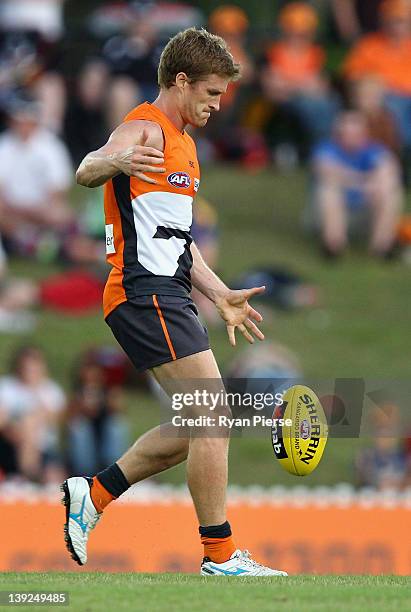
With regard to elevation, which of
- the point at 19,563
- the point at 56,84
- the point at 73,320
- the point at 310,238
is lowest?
the point at 19,563

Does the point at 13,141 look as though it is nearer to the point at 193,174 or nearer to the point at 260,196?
the point at 260,196

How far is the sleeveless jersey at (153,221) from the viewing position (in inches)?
250

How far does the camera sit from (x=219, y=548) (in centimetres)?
648

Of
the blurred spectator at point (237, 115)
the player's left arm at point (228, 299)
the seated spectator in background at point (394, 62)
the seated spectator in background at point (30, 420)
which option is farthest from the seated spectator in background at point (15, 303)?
the player's left arm at point (228, 299)

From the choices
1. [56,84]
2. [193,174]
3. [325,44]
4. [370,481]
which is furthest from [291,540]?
[325,44]

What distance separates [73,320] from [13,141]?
6.32 ft

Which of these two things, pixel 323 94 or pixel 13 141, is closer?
pixel 13 141

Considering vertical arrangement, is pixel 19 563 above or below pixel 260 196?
below

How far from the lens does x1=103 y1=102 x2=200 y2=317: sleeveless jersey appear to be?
20.9 ft

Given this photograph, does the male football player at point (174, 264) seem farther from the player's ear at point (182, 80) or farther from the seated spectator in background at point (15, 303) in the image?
the seated spectator in background at point (15, 303)

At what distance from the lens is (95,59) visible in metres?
15.5

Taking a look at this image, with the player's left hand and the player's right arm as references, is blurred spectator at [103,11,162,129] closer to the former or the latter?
the player's left hand

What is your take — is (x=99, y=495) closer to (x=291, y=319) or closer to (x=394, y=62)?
(x=291, y=319)

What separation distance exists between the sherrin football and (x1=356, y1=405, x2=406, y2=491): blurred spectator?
15.0 feet
